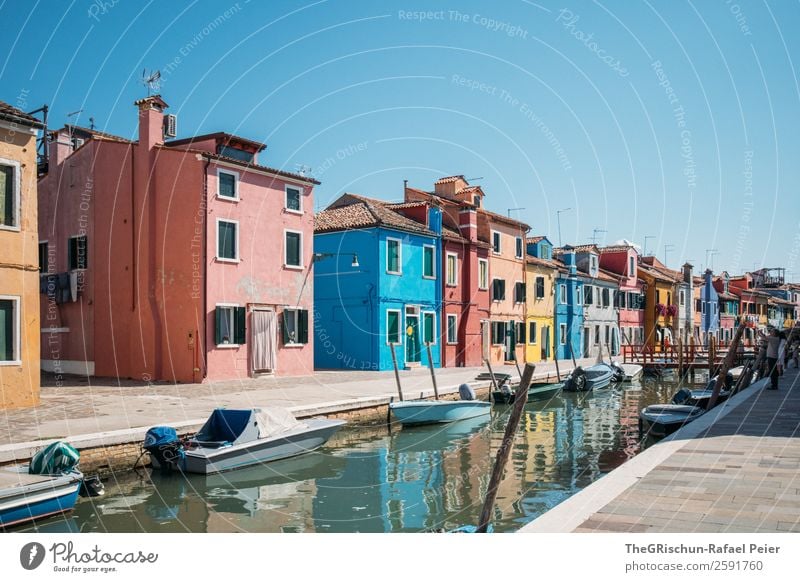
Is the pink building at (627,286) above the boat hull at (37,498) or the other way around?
above

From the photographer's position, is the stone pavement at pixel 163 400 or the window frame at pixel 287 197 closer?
the stone pavement at pixel 163 400

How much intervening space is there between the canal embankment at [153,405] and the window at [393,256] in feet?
16.2

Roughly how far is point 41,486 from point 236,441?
4.36 metres

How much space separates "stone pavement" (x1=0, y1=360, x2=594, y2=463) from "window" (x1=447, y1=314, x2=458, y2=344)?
5.88 metres

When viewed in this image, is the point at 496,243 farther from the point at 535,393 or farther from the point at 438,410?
the point at 438,410

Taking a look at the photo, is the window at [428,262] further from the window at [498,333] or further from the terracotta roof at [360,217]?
the window at [498,333]

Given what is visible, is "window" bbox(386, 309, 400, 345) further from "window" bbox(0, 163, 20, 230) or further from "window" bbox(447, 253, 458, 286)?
"window" bbox(0, 163, 20, 230)

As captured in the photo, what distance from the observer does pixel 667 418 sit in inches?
659

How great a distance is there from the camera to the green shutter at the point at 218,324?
24750mm

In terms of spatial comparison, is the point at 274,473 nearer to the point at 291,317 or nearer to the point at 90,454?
the point at 90,454

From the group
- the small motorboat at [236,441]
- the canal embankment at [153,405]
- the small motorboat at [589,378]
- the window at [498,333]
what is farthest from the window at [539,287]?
the small motorboat at [236,441]

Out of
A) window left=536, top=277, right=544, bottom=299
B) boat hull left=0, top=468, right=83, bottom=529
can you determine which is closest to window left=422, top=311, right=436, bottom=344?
window left=536, top=277, right=544, bottom=299
